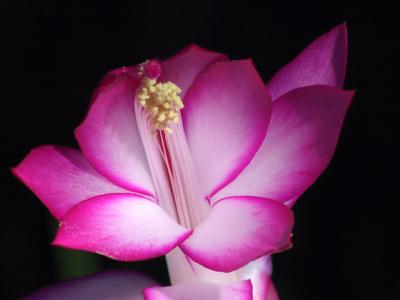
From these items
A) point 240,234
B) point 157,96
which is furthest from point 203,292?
point 157,96

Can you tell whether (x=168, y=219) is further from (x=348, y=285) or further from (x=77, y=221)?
(x=348, y=285)

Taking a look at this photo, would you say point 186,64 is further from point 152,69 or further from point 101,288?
point 101,288

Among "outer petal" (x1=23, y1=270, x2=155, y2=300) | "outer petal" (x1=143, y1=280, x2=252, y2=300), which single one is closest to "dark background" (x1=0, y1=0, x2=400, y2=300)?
"outer petal" (x1=23, y1=270, x2=155, y2=300)

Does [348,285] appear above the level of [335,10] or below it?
below

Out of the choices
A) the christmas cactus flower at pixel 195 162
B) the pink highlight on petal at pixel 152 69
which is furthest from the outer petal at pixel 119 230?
the pink highlight on petal at pixel 152 69

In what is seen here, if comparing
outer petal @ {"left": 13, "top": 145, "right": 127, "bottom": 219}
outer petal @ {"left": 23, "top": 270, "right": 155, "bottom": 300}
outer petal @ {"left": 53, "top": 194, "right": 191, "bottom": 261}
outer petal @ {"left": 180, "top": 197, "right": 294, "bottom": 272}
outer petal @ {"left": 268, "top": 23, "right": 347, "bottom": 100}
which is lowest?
outer petal @ {"left": 23, "top": 270, "right": 155, "bottom": 300}

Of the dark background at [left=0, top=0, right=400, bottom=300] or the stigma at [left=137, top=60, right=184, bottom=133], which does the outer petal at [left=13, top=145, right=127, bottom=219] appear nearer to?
the stigma at [left=137, top=60, right=184, bottom=133]

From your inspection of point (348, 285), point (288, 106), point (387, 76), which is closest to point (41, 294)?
point (288, 106)

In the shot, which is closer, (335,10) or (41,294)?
(41,294)
